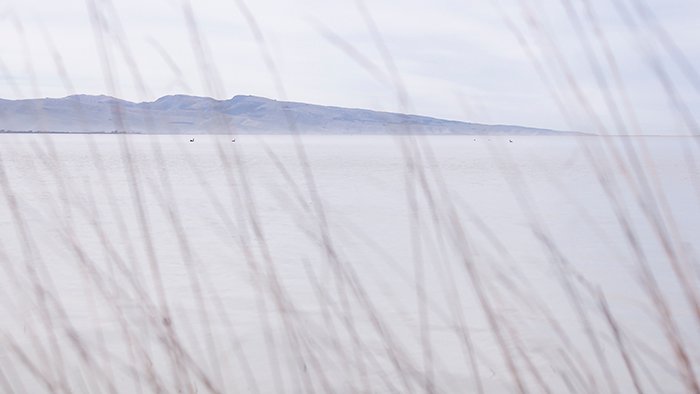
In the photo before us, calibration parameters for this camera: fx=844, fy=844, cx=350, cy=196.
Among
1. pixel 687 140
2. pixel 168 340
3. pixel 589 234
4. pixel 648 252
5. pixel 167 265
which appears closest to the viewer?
pixel 168 340

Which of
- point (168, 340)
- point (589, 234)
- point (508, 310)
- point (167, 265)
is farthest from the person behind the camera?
point (589, 234)

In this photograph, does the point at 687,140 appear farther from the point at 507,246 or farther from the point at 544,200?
the point at 544,200

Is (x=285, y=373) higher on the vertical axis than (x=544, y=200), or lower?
higher

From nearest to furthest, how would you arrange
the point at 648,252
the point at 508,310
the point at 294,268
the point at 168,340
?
the point at 168,340 → the point at 508,310 → the point at 294,268 → the point at 648,252

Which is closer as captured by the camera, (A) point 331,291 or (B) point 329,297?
(B) point 329,297

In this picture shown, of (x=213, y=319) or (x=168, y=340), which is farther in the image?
(x=213, y=319)

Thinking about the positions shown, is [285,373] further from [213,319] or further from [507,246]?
[507,246]

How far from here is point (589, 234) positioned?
9.36 meters

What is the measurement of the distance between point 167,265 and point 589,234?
4.92 meters

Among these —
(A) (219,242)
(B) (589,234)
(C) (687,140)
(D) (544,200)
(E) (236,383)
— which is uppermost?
(C) (687,140)

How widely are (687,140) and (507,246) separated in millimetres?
6200

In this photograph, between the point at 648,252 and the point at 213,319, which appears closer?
the point at 213,319

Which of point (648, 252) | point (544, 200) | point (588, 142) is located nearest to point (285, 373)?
point (588, 142)

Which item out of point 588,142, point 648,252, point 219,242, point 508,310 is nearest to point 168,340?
point 588,142
